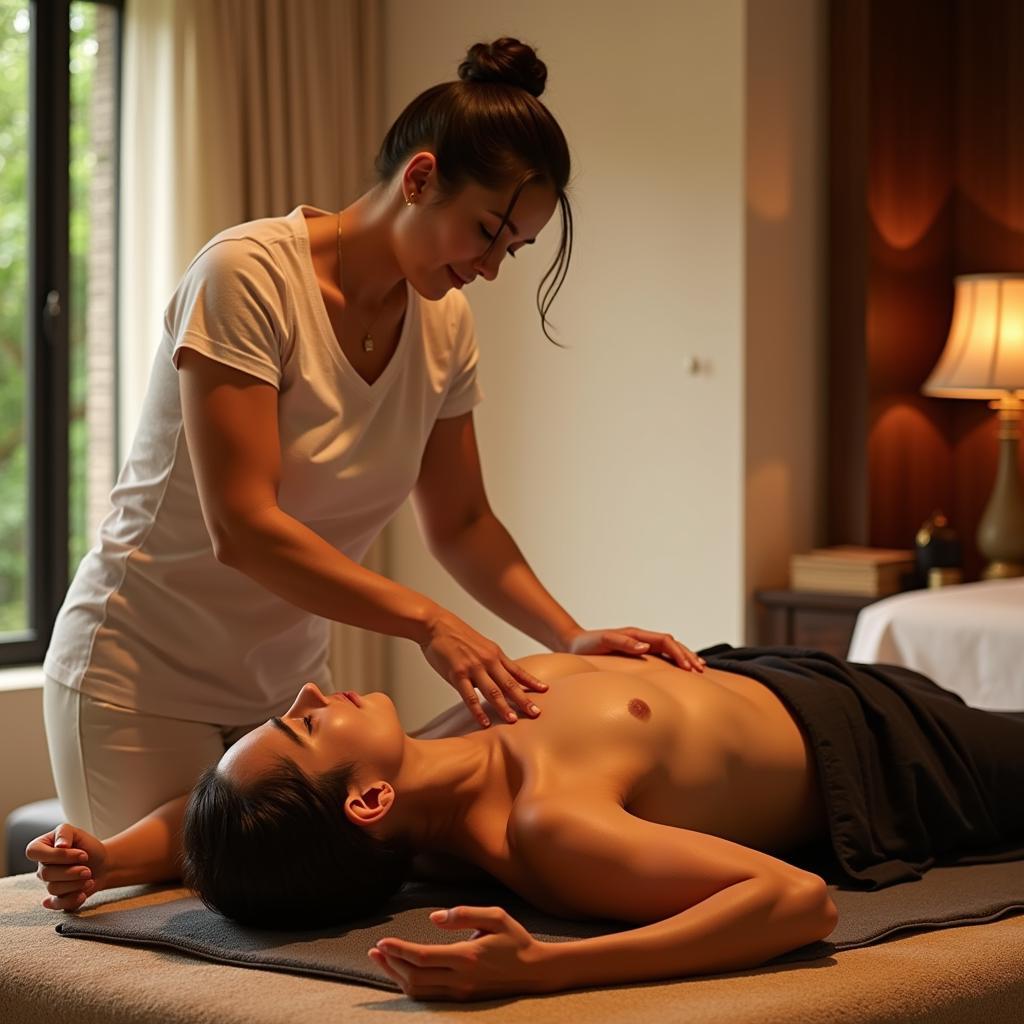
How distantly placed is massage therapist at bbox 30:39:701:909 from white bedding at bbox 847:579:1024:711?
1.17m

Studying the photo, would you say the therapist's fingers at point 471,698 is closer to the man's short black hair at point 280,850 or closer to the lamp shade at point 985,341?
the man's short black hair at point 280,850

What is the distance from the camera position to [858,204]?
410 cm

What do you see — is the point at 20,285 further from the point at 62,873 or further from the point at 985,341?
the point at 62,873

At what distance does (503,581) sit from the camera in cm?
222

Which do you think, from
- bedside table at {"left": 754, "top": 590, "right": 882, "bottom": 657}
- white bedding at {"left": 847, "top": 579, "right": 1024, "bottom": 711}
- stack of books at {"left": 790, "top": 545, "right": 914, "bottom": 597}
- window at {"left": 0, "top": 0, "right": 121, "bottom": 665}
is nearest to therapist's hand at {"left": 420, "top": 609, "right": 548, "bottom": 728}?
white bedding at {"left": 847, "top": 579, "right": 1024, "bottom": 711}

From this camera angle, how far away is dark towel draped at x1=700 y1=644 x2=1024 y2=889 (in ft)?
6.35

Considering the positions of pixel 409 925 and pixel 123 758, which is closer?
pixel 409 925

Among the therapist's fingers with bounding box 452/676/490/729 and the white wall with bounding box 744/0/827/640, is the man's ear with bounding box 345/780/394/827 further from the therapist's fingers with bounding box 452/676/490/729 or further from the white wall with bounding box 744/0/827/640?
the white wall with bounding box 744/0/827/640

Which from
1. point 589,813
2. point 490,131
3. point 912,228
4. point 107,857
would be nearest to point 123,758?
point 107,857

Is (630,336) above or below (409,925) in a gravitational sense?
above

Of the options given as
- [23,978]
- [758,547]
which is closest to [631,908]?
[23,978]

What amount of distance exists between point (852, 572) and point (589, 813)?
94.1 inches

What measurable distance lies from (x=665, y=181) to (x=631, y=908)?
2787mm

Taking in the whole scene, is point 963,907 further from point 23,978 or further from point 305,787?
point 23,978
